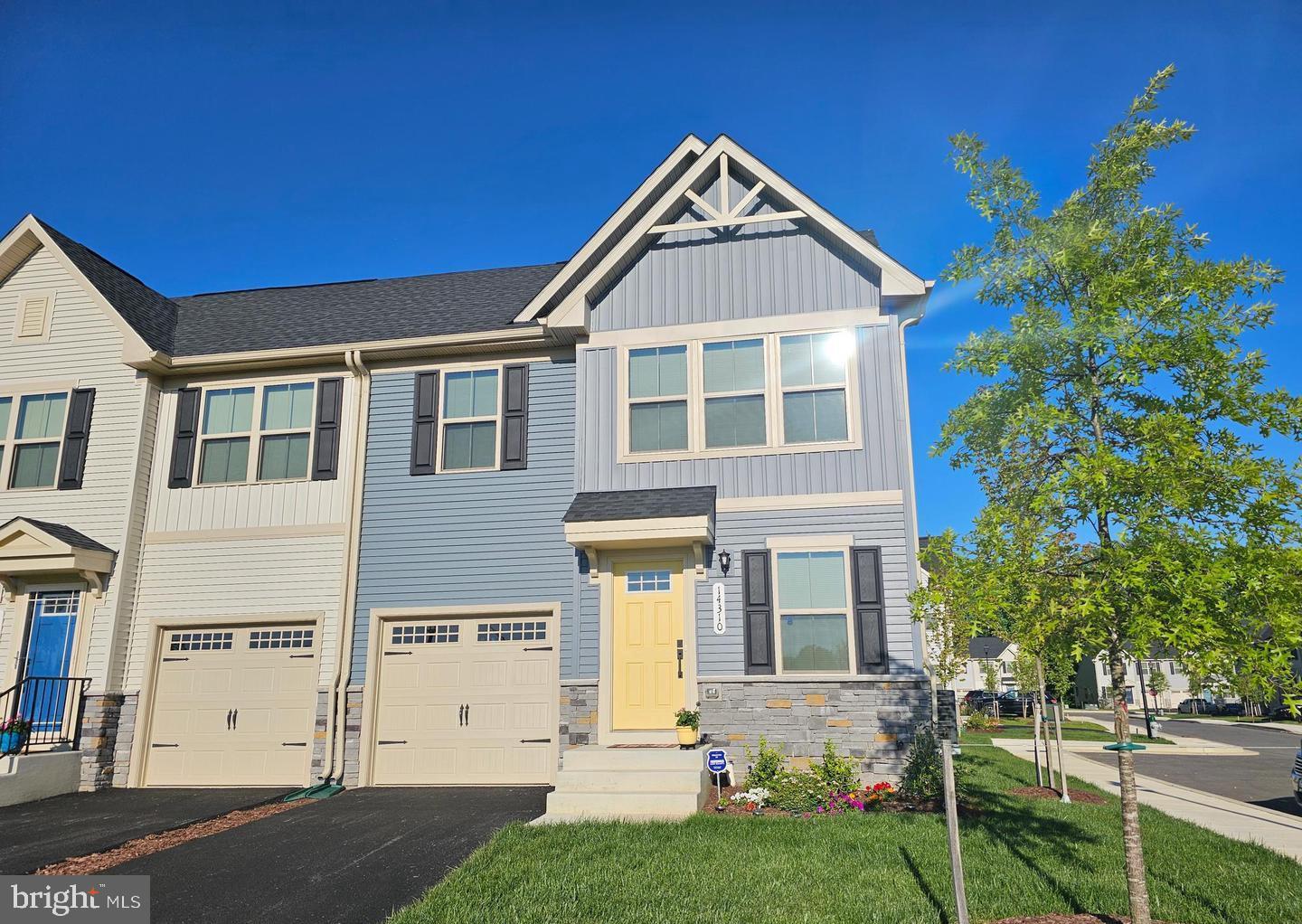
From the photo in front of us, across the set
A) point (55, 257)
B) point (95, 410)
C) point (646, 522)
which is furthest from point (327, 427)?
point (55, 257)

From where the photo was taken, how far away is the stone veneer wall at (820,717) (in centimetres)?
1038

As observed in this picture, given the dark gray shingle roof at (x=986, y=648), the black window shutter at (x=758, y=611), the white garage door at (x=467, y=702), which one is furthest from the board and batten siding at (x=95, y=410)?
the dark gray shingle roof at (x=986, y=648)

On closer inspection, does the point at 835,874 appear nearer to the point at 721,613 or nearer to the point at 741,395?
the point at 721,613

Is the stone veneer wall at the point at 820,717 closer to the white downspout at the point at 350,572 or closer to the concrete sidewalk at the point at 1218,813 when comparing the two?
the concrete sidewalk at the point at 1218,813

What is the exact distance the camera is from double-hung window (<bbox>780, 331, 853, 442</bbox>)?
11.6m

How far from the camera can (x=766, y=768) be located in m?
10.2

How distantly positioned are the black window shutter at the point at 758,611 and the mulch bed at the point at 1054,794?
4.35 metres

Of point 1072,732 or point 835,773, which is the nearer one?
point 835,773

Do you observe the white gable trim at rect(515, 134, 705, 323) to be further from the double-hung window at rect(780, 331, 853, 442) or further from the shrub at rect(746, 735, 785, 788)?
the shrub at rect(746, 735, 785, 788)

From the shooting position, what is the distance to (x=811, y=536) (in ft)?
36.8

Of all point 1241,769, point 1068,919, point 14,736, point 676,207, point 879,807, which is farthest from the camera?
point 1241,769

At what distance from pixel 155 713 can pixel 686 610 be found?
8.24 m

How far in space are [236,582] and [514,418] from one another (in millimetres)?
4957

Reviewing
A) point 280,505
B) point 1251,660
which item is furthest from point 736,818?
point 280,505
